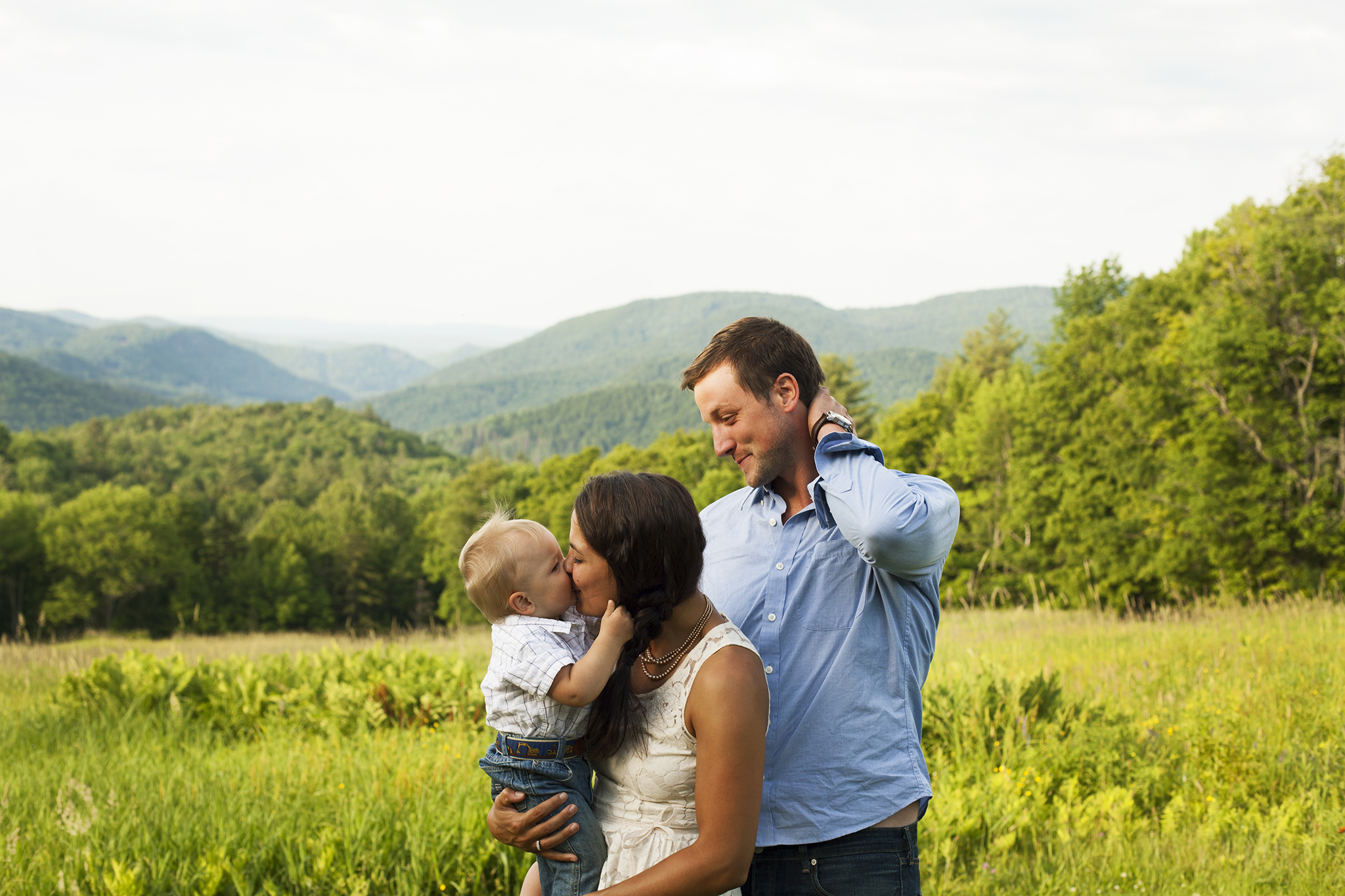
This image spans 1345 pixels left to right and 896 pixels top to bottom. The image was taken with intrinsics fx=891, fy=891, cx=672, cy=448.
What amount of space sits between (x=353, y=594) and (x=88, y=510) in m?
17.5

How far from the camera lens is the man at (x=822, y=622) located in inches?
79.0

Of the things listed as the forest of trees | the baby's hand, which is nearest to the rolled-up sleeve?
the baby's hand

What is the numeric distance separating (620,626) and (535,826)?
19.3 inches

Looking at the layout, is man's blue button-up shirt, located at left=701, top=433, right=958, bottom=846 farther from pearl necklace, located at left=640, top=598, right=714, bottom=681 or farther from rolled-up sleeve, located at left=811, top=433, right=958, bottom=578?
pearl necklace, located at left=640, top=598, right=714, bottom=681

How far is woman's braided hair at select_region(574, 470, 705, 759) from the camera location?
178 centimetres

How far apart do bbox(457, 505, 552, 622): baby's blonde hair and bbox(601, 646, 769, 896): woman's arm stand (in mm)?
555

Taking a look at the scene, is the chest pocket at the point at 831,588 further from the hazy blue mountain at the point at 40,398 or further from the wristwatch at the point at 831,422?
the hazy blue mountain at the point at 40,398

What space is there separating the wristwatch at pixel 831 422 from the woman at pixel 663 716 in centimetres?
43

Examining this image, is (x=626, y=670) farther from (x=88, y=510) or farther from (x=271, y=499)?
(x=271, y=499)

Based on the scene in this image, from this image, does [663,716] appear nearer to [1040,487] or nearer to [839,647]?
[839,647]

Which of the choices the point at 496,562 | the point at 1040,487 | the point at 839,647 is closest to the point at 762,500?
the point at 839,647

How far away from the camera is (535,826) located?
192 cm

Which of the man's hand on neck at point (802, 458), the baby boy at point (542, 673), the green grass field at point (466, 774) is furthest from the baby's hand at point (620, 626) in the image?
the green grass field at point (466, 774)

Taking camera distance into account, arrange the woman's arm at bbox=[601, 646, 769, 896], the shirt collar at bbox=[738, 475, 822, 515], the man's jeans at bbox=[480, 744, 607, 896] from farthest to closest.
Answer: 1. the shirt collar at bbox=[738, 475, 822, 515]
2. the man's jeans at bbox=[480, 744, 607, 896]
3. the woman's arm at bbox=[601, 646, 769, 896]
